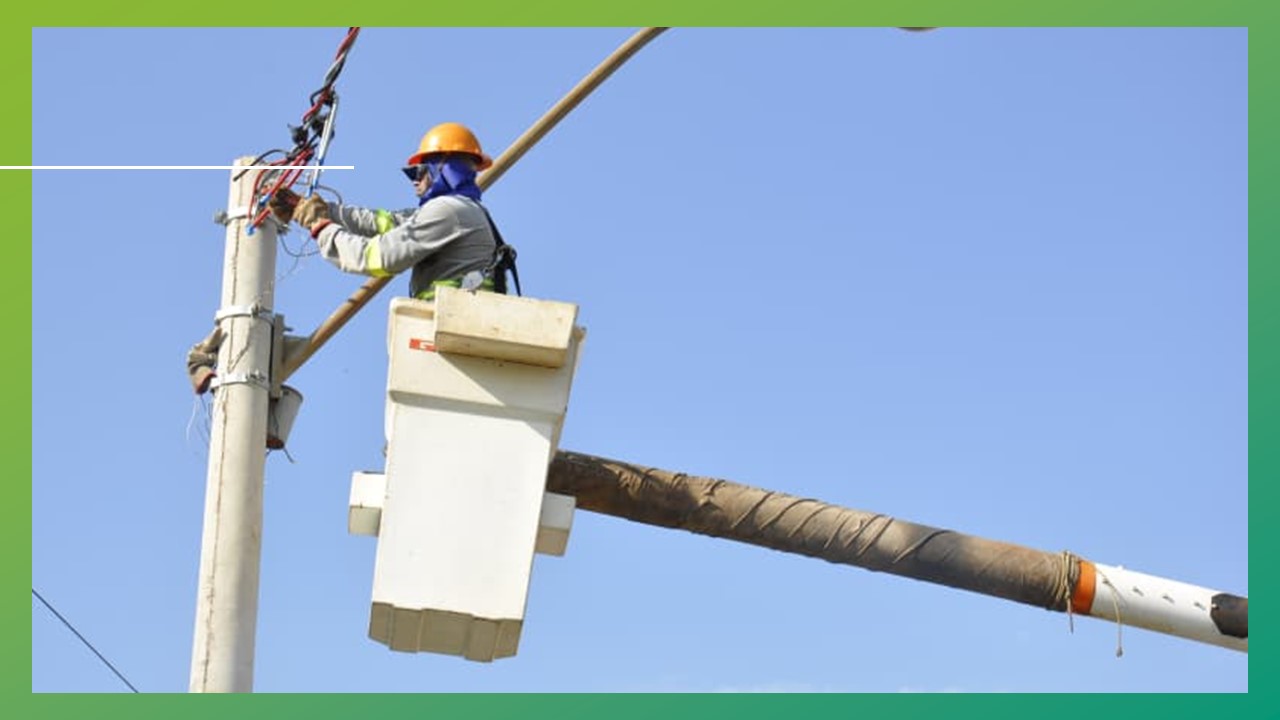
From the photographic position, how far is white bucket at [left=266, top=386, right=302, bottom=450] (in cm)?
897

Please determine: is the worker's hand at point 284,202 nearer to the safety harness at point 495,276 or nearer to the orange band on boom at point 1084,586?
the safety harness at point 495,276

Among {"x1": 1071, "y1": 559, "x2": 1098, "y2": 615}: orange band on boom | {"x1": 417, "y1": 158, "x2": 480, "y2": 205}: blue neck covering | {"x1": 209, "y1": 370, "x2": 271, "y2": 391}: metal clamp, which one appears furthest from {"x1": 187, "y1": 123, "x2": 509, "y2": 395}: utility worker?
{"x1": 1071, "y1": 559, "x2": 1098, "y2": 615}: orange band on boom

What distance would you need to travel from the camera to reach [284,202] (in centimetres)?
877

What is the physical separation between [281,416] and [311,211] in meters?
0.87

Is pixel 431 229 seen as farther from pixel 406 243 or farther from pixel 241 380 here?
pixel 241 380

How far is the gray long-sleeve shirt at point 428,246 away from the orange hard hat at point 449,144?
9.0 inches

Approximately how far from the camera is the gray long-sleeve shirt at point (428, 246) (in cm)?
820

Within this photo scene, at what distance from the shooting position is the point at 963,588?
28.7 feet

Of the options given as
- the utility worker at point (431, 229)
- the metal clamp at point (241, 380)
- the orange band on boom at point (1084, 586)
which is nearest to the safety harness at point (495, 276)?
the utility worker at point (431, 229)

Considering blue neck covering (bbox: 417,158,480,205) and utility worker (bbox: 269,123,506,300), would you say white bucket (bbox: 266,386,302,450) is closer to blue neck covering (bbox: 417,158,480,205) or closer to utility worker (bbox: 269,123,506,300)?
utility worker (bbox: 269,123,506,300)

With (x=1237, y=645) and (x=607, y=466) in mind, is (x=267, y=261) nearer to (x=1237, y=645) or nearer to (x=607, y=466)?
(x=607, y=466)

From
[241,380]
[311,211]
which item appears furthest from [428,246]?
[241,380]

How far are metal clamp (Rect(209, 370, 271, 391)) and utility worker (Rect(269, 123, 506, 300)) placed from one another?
0.64m

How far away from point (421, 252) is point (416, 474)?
0.84 m
